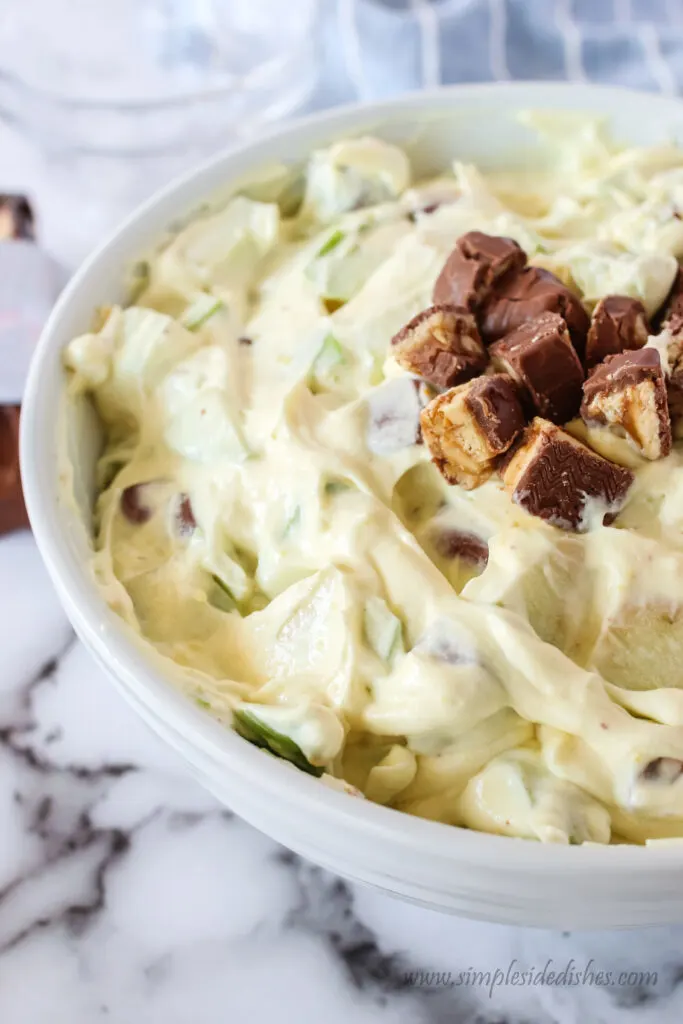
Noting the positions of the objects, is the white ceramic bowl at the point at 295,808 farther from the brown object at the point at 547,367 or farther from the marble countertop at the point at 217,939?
the brown object at the point at 547,367

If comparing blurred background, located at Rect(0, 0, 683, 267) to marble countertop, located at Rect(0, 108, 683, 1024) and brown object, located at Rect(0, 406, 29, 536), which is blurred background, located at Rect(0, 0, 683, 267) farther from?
marble countertop, located at Rect(0, 108, 683, 1024)

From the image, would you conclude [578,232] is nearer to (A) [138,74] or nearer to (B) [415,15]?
(B) [415,15]

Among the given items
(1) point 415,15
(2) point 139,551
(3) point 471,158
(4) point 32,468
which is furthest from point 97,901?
(1) point 415,15

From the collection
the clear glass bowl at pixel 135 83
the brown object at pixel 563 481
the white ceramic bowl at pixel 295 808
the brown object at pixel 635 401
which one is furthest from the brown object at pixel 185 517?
the clear glass bowl at pixel 135 83

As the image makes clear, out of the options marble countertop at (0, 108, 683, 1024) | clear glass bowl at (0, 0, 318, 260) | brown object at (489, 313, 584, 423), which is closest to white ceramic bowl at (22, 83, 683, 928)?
marble countertop at (0, 108, 683, 1024)

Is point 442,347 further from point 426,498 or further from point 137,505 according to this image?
point 137,505

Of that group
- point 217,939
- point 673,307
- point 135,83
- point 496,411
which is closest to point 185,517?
point 496,411
